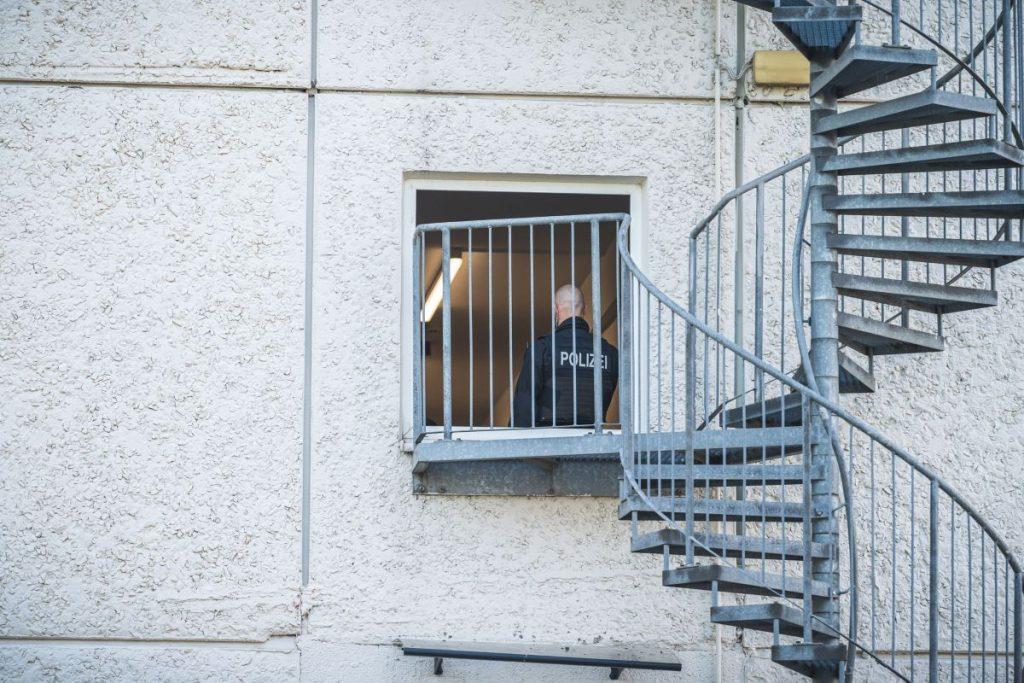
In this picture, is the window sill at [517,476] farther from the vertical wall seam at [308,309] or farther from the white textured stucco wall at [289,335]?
the vertical wall seam at [308,309]

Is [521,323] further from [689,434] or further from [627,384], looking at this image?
[689,434]

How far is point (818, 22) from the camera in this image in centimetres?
625

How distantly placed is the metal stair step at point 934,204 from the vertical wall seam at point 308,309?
8.11 ft

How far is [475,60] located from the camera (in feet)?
23.9

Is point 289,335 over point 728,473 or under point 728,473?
over

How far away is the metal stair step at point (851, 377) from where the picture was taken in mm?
6492

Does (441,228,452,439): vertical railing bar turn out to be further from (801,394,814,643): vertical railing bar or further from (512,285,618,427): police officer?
(801,394,814,643): vertical railing bar

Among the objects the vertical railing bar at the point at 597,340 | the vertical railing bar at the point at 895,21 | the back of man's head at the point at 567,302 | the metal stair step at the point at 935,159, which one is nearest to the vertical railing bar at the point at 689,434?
the vertical railing bar at the point at 597,340

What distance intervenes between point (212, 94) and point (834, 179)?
120 inches

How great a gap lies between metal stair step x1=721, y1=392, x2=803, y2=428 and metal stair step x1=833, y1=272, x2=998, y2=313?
548 millimetres

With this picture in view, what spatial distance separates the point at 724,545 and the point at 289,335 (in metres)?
2.39

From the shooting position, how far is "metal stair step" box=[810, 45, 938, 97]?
6.17m

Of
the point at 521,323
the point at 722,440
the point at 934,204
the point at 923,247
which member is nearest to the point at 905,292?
the point at 923,247

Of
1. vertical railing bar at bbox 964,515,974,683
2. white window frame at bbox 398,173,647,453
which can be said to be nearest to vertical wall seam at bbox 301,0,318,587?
white window frame at bbox 398,173,647,453
